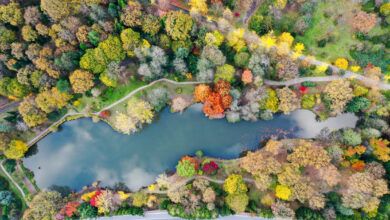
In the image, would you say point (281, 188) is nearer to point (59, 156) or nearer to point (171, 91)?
point (171, 91)

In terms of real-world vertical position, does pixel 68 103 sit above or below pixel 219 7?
below

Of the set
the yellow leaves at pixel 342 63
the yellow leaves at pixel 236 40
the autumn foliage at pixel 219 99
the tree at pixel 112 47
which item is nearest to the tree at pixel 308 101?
the yellow leaves at pixel 342 63

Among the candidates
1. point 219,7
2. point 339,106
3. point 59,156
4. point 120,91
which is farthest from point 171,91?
point 339,106

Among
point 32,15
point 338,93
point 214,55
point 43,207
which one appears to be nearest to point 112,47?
point 32,15

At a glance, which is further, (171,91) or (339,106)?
(171,91)

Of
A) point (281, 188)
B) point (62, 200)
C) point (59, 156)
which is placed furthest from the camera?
point (59, 156)

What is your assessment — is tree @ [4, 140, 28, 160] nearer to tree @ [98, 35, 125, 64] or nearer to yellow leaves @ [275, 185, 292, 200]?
tree @ [98, 35, 125, 64]
